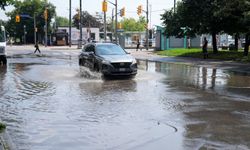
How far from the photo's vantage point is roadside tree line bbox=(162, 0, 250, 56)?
1416 inches

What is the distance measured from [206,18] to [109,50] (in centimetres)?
1891

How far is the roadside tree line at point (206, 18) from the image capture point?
3597 centimetres

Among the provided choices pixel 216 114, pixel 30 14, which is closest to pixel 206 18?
pixel 216 114

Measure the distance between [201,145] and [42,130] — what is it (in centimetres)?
321

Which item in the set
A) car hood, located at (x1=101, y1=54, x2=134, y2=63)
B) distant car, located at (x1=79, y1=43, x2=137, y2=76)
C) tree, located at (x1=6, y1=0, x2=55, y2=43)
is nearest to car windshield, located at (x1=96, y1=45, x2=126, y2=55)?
distant car, located at (x1=79, y1=43, x2=137, y2=76)

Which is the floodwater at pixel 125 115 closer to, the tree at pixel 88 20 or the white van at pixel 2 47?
the white van at pixel 2 47

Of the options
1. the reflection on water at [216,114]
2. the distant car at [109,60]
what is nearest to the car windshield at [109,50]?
the distant car at [109,60]

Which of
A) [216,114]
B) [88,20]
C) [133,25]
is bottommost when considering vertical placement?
[216,114]

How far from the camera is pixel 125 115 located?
36.7 feet

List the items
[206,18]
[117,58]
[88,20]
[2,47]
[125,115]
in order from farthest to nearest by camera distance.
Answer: [88,20]
[206,18]
[2,47]
[117,58]
[125,115]

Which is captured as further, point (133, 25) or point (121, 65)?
point (133, 25)

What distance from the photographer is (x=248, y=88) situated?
1741cm

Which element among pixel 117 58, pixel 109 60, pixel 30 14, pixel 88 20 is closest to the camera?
pixel 109 60

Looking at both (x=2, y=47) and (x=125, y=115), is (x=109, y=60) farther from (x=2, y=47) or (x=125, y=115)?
(x=2, y=47)
